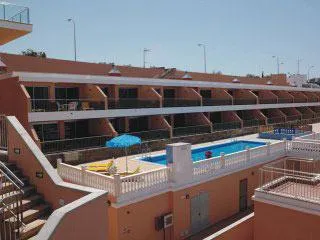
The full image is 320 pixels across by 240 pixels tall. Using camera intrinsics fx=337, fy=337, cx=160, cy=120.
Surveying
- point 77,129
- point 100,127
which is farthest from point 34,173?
point 77,129

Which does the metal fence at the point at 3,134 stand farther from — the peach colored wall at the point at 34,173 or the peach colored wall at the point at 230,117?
the peach colored wall at the point at 230,117

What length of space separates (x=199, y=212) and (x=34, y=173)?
8.39 metres

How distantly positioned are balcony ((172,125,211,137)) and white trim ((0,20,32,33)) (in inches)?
622

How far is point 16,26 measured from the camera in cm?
1482

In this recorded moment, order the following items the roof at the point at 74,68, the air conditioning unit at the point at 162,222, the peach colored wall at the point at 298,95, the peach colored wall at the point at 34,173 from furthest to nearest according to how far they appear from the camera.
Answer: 1. the peach colored wall at the point at 298,95
2. the roof at the point at 74,68
3. the air conditioning unit at the point at 162,222
4. the peach colored wall at the point at 34,173

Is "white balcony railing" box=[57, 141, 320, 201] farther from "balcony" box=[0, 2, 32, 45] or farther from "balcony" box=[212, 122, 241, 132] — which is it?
"balcony" box=[212, 122, 241, 132]

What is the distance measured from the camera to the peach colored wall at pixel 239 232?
1362 centimetres

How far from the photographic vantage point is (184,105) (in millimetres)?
31656


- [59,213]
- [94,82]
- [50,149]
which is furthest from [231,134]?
[59,213]

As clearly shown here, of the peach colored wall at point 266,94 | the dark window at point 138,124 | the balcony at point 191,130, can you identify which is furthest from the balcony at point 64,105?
the peach colored wall at point 266,94

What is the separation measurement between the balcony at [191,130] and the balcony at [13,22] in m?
15.9

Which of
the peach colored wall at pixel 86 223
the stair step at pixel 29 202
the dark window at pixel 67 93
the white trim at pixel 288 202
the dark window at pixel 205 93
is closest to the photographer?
the peach colored wall at pixel 86 223

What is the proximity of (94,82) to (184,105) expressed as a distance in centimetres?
949

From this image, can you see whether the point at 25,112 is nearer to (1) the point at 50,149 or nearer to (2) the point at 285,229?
(1) the point at 50,149
